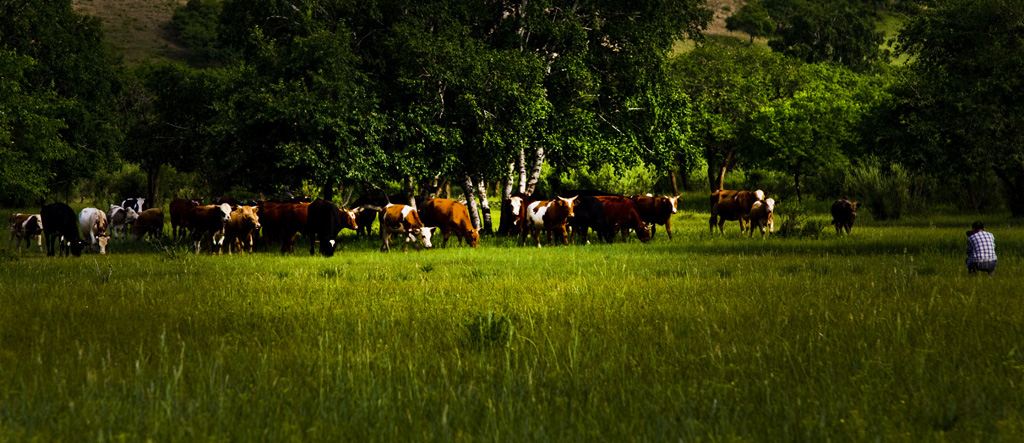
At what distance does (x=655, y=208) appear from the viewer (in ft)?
98.4

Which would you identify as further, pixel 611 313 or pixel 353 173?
pixel 353 173

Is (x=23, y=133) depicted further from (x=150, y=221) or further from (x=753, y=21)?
(x=753, y=21)

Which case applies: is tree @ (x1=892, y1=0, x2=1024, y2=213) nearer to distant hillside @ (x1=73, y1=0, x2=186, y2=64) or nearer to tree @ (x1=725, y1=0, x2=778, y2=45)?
tree @ (x1=725, y1=0, x2=778, y2=45)

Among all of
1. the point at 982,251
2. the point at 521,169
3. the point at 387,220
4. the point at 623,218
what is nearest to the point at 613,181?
the point at 521,169

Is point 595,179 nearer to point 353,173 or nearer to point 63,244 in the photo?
point 353,173

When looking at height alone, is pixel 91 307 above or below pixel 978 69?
below

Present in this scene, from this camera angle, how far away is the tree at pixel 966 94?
1246 inches

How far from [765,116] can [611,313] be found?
2099 inches

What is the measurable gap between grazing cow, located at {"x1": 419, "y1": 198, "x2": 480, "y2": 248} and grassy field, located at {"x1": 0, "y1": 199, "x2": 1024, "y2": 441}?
1219 centimetres

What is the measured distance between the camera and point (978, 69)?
34.3 meters

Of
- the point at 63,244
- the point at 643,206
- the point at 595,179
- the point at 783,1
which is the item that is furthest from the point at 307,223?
the point at 783,1

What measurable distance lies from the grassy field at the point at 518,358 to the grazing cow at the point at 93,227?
486 inches

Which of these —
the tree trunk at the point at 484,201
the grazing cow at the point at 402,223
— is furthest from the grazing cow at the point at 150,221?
the tree trunk at the point at 484,201

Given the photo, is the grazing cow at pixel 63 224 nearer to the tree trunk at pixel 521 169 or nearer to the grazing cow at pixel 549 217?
the grazing cow at pixel 549 217
